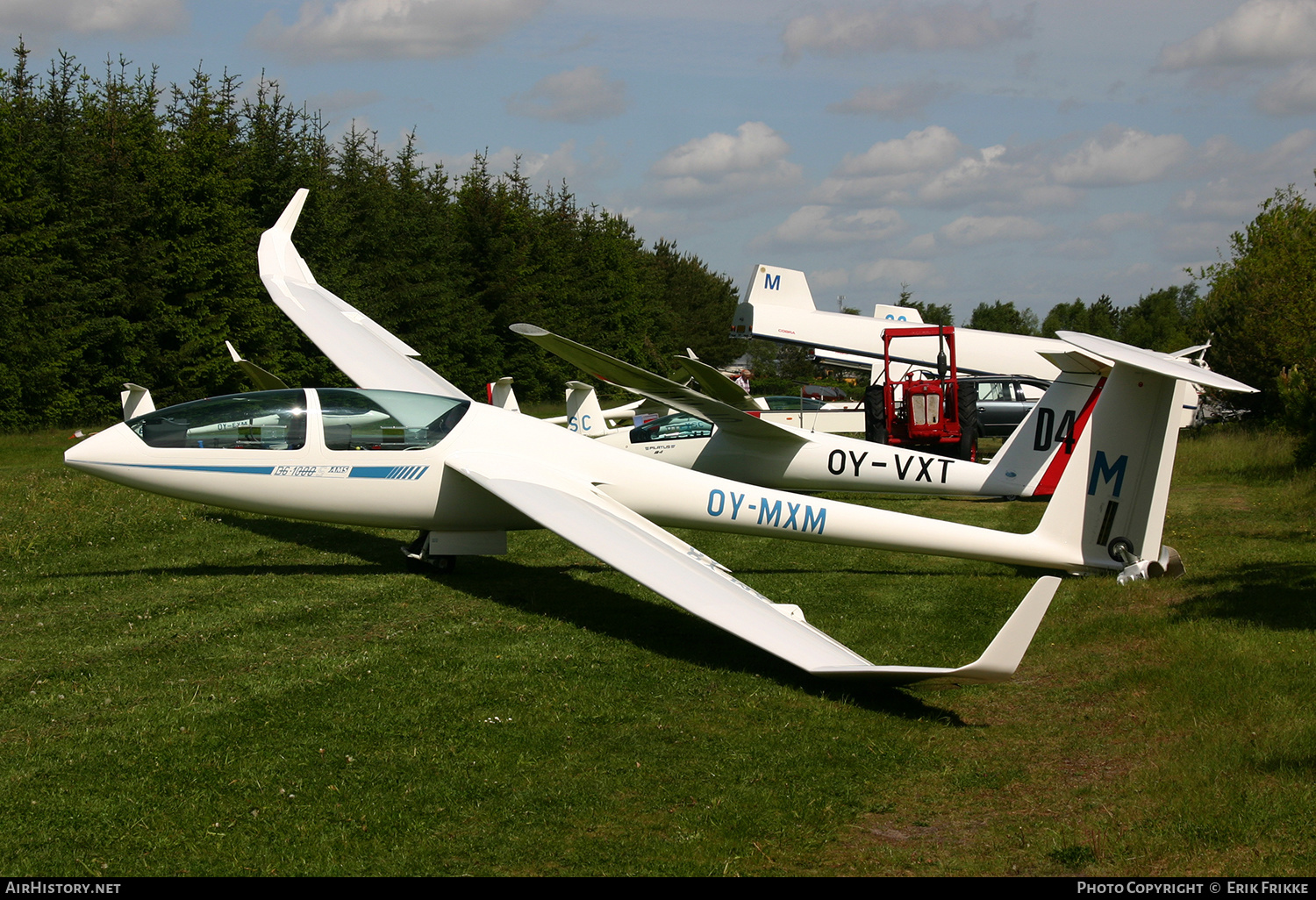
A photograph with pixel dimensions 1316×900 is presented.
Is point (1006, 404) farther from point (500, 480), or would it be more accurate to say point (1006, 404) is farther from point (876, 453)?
point (500, 480)

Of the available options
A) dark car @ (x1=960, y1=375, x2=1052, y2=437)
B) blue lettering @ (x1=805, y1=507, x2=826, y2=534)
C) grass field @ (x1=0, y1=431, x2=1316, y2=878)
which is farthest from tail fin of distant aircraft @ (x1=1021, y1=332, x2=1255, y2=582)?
dark car @ (x1=960, y1=375, x2=1052, y2=437)

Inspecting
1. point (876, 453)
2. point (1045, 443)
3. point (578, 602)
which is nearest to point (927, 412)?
point (1045, 443)

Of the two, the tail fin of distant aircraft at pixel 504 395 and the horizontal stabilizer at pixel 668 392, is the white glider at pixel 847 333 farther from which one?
the horizontal stabilizer at pixel 668 392

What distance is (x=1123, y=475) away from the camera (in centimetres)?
924

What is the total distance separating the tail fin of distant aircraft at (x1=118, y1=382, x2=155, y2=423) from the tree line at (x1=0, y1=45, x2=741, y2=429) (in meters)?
16.4

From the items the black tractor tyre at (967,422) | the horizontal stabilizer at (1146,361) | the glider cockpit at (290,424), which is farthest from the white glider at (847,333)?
the glider cockpit at (290,424)

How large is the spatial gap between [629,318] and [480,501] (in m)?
46.4

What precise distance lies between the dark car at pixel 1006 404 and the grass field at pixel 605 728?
58.3 feet

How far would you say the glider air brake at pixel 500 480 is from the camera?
922cm

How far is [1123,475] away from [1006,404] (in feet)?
65.8

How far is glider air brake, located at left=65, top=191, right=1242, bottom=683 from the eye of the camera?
9.22 m

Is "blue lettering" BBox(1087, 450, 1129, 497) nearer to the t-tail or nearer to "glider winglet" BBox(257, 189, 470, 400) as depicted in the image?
the t-tail

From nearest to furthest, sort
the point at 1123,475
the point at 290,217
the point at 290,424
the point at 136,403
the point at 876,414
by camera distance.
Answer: the point at 1123,475
the point at 290,424
the point at 136,403
the point at 290,217
the point at 876,414
